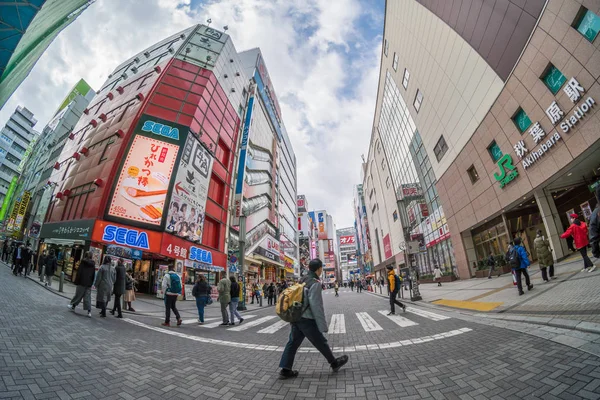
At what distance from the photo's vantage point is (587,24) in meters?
9.20

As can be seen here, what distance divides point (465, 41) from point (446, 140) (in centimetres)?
703

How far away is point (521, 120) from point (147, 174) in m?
24.2

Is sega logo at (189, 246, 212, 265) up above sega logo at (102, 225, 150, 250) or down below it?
below

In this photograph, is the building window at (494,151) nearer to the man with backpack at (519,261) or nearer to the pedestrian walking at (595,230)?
the man with backpack at (519,261)

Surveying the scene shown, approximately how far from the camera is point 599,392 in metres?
2.08

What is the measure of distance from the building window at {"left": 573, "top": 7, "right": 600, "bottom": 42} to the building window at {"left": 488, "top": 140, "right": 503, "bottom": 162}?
635 centimetres

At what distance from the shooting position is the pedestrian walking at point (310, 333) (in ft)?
10.8

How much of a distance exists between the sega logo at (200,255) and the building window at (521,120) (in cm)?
2376

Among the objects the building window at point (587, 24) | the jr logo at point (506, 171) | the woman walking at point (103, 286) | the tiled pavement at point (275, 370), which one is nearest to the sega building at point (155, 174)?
the woman walking at point (103, 286)

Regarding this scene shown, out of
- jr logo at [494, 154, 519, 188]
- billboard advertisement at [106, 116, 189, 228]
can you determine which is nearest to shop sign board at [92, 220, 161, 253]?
billboard advertisement at [106, 116, 189, 228]

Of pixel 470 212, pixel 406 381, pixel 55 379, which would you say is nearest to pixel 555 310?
pixel 406 381

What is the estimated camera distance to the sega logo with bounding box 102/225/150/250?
49.4 ft

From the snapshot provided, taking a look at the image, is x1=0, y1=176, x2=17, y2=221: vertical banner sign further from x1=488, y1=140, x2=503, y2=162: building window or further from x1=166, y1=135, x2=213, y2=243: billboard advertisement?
x1=488, y1=140, x2=503, y2=162: building window

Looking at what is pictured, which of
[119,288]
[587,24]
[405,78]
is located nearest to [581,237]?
[587,24]
